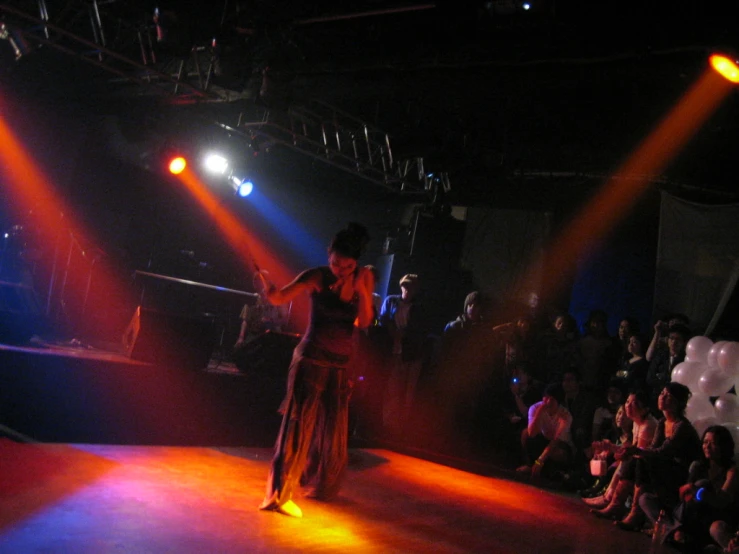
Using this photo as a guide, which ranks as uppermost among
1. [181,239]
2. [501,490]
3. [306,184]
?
[306,184]

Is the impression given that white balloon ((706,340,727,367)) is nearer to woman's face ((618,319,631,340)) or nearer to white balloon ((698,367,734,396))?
white balloon ((698,367,734,396))

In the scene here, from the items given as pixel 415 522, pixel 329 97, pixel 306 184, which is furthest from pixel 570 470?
pixel 306 184

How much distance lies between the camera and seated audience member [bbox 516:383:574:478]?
23.1 feet

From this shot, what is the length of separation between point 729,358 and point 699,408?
600mm

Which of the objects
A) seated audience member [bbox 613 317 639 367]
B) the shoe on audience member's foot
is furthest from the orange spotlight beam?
the shoe on audience member's foot

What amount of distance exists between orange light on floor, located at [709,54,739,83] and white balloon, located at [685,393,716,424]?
2961 mm

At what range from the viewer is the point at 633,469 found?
17.9ft

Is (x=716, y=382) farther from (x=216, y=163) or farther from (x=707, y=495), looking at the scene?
(x=216, y=163)

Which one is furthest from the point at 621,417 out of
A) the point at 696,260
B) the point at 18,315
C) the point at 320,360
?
the point at 18,315

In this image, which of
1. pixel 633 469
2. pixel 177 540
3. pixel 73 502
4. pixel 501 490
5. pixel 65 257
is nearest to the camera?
pixel 177 540

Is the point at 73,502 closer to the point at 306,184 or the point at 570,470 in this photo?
the point at 570,470

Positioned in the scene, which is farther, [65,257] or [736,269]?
[65,257]

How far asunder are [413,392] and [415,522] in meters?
4.00

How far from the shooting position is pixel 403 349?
7867 millimetres
